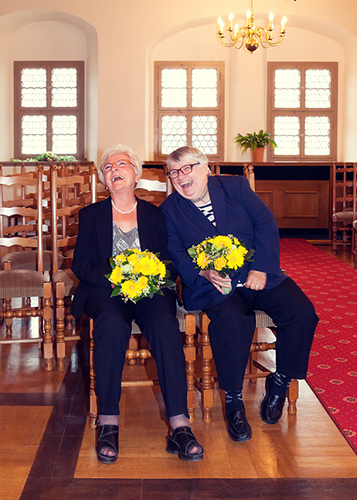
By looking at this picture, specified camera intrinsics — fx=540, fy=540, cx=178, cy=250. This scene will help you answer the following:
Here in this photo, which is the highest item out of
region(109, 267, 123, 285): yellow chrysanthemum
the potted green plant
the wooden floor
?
the potted green plant

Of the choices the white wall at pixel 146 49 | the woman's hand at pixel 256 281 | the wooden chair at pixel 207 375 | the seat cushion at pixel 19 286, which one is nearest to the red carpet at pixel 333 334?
the wooden chair at pixel 207 375

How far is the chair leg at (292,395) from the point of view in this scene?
2604 mm


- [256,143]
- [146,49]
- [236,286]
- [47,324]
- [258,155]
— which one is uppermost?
[146,49]

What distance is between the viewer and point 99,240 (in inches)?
105

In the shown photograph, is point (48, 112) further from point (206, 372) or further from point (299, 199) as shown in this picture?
point (206, 372)

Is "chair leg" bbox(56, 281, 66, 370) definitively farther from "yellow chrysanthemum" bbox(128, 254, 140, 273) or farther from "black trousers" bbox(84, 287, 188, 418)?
"yellow chrysanthemum" bbox(128, 254, 140, 273)

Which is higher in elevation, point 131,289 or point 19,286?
point 131,289

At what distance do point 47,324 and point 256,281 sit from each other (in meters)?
1.28

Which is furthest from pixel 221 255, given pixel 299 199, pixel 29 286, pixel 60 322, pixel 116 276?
pixel 299 199

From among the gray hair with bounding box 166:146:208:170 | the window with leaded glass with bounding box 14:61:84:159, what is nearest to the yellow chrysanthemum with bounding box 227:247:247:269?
the gray hair with bounding box 166:146:208:170

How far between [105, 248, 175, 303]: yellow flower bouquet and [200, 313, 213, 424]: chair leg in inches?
11.4

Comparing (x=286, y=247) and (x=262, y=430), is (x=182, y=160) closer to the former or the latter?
(x=262, y=430)

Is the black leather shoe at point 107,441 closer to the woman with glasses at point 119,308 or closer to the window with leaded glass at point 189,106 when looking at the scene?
the woman with glasses at point 119,308

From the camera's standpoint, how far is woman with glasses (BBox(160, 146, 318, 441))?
94.0 inches
